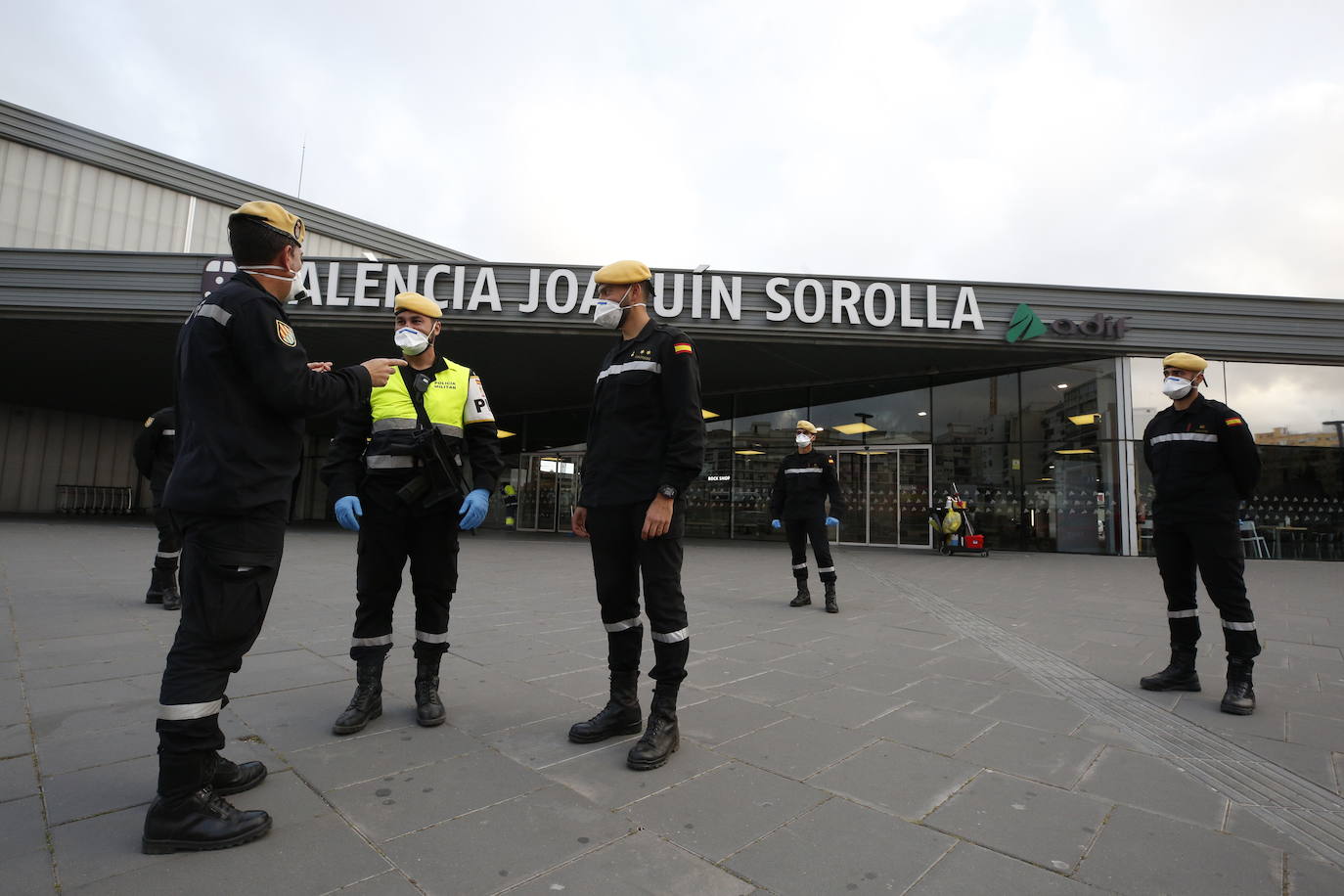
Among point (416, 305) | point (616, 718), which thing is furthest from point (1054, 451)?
point (416, 305)

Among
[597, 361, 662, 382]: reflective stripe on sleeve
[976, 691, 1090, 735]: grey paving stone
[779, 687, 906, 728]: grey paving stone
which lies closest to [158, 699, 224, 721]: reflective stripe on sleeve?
[597, 361, 662, 382]: reflective stripe on sleeve

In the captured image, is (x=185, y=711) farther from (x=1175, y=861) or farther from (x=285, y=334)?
(x=1175, y=861)

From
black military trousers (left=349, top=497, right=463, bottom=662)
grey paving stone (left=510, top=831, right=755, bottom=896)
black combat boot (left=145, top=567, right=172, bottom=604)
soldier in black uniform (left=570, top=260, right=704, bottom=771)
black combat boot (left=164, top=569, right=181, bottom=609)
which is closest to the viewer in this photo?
grey paving stone (left=510, top=831, right=755, bottom=896)

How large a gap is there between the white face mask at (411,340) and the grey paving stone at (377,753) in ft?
5.35

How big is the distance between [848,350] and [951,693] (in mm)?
10380

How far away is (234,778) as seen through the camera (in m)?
2.17

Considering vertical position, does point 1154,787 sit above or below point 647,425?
below

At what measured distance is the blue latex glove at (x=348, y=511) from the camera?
2764 mm

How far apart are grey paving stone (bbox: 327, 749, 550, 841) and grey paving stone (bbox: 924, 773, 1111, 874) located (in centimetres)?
140

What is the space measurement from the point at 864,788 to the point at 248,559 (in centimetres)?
217

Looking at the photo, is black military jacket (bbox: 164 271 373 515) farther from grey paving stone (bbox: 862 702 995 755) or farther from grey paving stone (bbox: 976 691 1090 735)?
grey paving stone (bbox: 976 691 1090 735)

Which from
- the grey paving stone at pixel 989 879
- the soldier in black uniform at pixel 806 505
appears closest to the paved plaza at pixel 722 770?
the grey paving stone at pixel 989 879

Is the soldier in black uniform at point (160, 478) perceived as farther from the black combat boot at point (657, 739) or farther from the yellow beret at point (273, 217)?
the black combat boot at point (657, 739)

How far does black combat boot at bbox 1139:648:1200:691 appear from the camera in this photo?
371 cm
